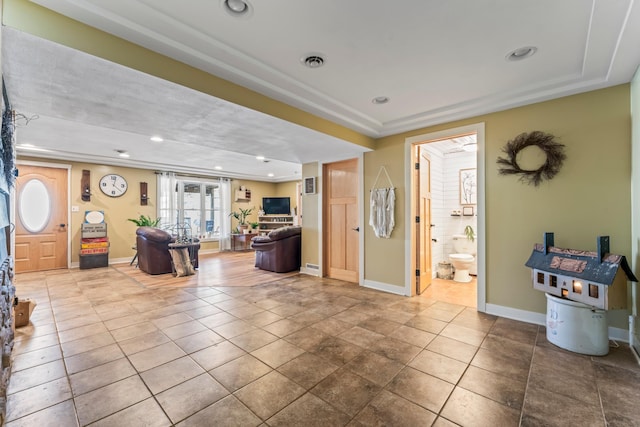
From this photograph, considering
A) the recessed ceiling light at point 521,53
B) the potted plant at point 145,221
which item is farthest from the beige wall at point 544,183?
the potted plant at point 145,221

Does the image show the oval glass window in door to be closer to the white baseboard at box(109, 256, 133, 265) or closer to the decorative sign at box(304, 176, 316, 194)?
the white baseboard at box(109, 256, 133, 265)

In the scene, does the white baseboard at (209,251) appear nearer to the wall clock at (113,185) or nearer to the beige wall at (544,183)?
the wall clock at (113,185)

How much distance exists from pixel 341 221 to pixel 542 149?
116 inches

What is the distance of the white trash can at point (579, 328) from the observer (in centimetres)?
224

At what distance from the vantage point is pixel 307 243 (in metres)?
5.37

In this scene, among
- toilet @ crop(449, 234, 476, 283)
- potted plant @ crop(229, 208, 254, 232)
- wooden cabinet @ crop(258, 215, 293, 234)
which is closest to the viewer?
toilet @ crop(449, 234, 476, 283)

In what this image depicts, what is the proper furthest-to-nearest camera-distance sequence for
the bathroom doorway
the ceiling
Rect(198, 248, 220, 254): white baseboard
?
Rect(198, 248, 220, 254): white baseboard
the bathroom doorway
the ceiling

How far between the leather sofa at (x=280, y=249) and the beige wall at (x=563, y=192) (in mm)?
3404

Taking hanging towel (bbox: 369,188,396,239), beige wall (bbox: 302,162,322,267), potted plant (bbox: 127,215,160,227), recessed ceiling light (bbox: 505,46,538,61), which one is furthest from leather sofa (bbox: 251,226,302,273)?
recessed ceiling light (bbox: 505,46,538,61)

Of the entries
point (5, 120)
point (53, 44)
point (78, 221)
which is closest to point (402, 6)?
point (53, 44)

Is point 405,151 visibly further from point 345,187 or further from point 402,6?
point 402,6

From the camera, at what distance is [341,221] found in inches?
194

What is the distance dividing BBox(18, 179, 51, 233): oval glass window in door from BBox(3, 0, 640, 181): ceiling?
437cm

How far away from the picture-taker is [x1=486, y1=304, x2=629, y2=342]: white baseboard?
250cm
